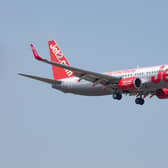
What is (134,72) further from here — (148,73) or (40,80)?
(40,80)

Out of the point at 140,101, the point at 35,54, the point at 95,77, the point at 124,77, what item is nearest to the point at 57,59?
the point at 95,77

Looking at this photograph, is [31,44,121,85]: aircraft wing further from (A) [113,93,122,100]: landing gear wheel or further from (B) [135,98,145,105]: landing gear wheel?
(B) [135,98,145,105]: landing gear wheel

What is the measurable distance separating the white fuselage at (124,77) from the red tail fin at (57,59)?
3.26 metres

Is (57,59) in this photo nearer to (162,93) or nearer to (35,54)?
(162,93)

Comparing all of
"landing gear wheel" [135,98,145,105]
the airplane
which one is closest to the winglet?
the airplane

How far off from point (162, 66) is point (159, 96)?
7.31m

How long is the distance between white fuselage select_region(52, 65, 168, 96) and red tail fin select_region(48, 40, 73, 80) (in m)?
3.26

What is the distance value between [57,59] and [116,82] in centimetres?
1439

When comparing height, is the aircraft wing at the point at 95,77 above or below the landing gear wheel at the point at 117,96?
above

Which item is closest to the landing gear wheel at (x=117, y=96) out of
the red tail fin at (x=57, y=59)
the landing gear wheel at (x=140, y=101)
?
the landing gear wheel at (x=140, y=101)

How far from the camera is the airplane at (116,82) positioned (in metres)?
72.9

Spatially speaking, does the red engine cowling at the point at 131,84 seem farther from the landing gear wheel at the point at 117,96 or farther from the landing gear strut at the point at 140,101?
the landing gear strut at the point at 140,101

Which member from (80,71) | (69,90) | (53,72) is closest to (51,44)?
(53,72)

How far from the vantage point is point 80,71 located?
239 feet
